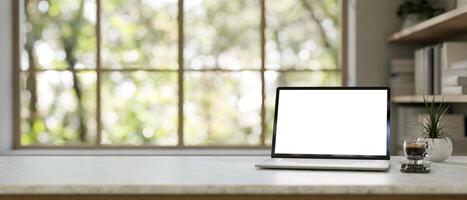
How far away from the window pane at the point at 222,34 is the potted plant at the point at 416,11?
965 mm

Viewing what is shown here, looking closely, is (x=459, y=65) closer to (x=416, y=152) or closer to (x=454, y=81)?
(x=454, y=81)

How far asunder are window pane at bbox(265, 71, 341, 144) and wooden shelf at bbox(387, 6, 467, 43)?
0.60 meters

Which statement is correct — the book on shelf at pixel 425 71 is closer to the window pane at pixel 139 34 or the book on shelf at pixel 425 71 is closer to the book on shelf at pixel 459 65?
the book on shelf at pixel 459 65

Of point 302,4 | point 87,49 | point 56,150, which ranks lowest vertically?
point 56,150

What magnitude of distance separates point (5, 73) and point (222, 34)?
185 centimetres

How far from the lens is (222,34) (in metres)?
6.00

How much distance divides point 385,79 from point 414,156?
8.35 ft

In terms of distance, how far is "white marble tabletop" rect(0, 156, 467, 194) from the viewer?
77.0 inches

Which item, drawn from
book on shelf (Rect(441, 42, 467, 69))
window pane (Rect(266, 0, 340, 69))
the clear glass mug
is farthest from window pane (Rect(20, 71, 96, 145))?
the clear glass mug

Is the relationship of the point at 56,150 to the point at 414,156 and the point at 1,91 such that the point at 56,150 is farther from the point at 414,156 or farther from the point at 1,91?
the point at 414,156

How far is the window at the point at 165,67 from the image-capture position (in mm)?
4977
